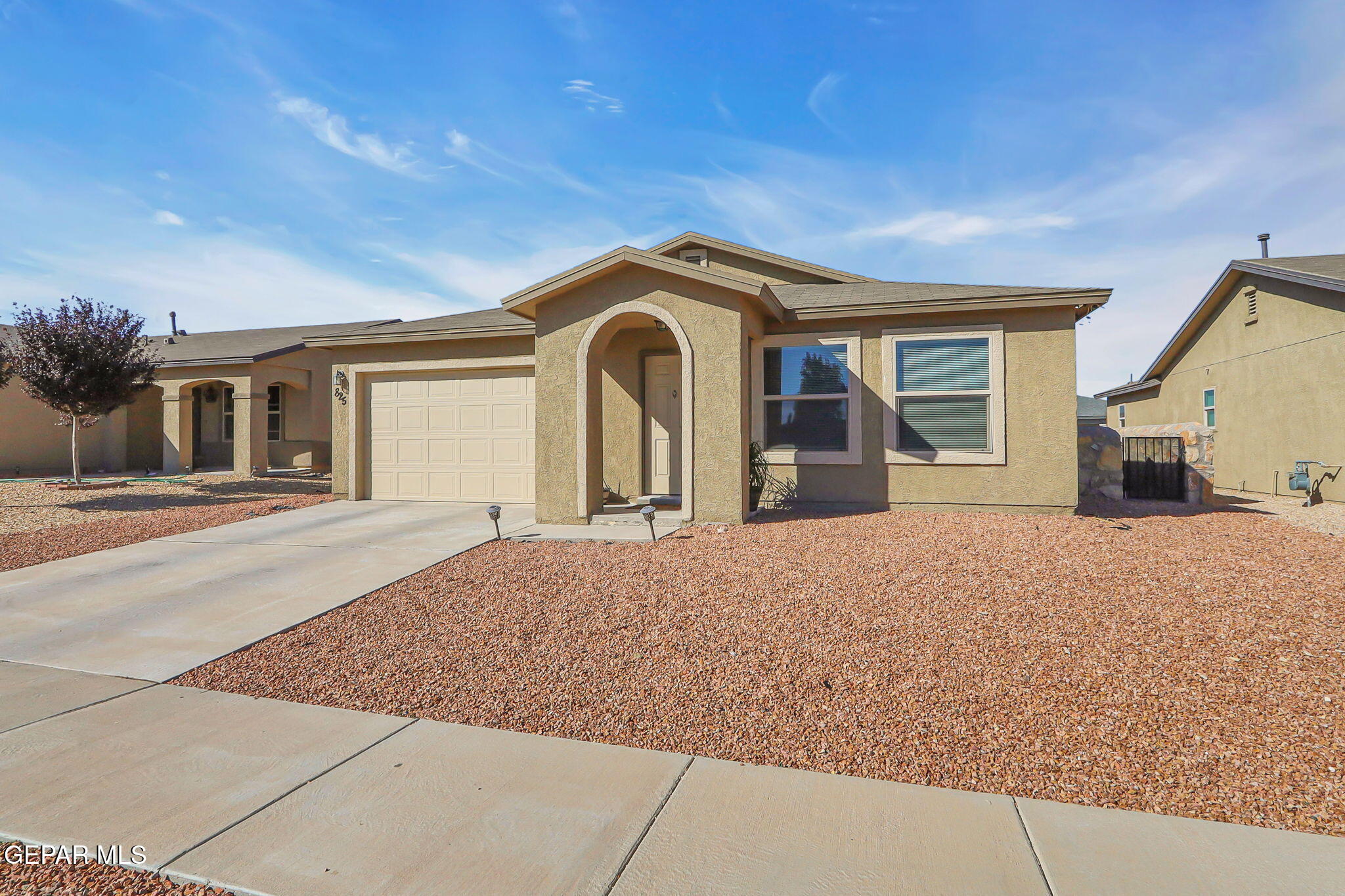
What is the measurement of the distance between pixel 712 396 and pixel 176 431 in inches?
689

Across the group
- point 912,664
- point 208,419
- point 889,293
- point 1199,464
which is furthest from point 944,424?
point 208,419

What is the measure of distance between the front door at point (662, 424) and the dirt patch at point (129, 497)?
23.6ft

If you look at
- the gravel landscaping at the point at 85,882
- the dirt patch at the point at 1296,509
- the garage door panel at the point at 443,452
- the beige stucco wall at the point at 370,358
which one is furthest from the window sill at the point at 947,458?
the gravel landscaping at the point at 85,882

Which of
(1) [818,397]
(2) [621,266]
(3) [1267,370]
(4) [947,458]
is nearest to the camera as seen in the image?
(2) [621,266]

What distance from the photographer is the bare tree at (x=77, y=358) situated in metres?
13.0

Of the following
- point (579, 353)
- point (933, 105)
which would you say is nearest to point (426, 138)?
point (579, 353)

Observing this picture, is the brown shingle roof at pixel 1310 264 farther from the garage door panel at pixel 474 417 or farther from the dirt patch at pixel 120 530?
the dirt patch at pixel 120 530

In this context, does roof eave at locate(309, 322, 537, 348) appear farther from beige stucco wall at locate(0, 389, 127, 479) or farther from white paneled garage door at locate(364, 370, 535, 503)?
beige stucco wall at locate(0, 389, 127, 479)

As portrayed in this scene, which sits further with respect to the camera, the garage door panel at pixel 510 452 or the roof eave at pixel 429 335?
the garage door panel at pixel 510 452

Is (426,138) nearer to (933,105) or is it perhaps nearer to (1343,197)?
(933,105)

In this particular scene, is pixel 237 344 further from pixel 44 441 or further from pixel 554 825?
pixel 554 825

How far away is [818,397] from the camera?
9.80 metres

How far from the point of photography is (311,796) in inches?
105

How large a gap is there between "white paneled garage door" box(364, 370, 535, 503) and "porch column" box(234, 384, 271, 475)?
319 inches
